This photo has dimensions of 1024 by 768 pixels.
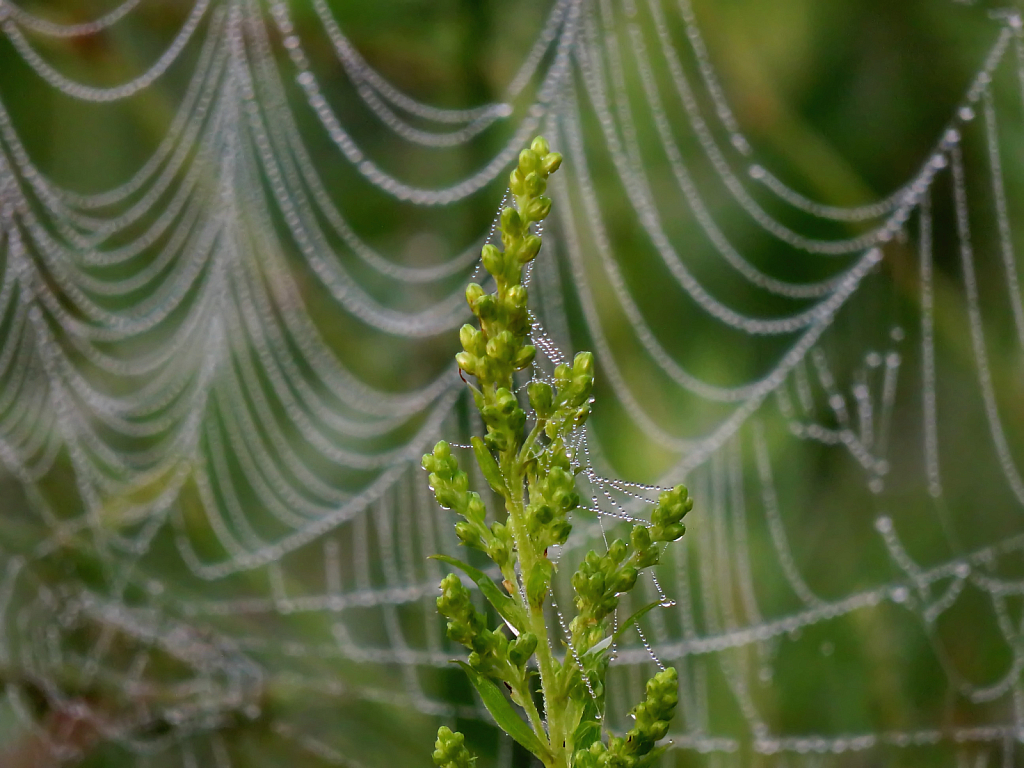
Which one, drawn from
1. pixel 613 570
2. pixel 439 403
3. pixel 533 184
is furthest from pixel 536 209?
pixel 439 403

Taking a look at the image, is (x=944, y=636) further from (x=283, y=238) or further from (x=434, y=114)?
(x=283, y=238)

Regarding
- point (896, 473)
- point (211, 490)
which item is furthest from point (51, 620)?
point (896, 473)

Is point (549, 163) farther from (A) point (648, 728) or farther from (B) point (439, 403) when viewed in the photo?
(B) point (439, 403)

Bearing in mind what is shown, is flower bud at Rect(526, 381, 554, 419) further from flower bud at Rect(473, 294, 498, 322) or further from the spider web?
the spider web

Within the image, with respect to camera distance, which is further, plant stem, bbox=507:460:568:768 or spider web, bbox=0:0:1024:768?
spider web, bbox=0:0:1024:768

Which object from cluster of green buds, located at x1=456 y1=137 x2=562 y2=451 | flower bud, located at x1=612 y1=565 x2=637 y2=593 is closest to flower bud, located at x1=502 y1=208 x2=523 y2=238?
cluster of green buds, located at x1=456 y1=137 x2=562 y2=451
